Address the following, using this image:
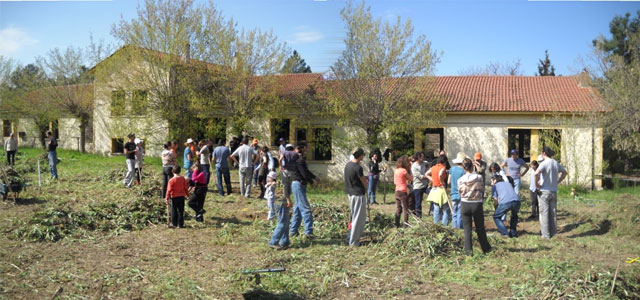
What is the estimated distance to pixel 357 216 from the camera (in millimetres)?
8430

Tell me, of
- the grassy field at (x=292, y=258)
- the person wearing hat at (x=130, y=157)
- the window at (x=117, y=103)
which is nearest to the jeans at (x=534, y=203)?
the grassy field at (x=292, y=258)

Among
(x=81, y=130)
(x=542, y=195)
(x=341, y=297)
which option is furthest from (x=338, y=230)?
(x=81, y=130)

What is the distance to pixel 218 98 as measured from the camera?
21.9 meters

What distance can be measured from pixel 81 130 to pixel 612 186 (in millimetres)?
31474

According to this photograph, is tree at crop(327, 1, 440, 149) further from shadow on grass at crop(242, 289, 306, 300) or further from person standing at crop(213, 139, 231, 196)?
shadow on grass at crop(242, 289, 306, 300)

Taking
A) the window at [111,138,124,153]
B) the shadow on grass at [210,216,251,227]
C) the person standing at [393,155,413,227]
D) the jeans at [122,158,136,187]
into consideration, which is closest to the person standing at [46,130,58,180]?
the jeans at [122,158,136,187]

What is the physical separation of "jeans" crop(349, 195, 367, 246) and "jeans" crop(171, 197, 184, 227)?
150 inches

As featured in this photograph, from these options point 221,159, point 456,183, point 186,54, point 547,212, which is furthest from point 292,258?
point 186,54

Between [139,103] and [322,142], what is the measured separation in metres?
8.82

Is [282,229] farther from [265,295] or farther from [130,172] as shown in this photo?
[130,172]

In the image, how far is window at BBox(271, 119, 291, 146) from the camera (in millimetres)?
23188

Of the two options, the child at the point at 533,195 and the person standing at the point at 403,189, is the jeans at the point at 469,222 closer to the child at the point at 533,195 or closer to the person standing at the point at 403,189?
the person standing at the point at 403,189

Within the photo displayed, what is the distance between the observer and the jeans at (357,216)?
8.38 metres

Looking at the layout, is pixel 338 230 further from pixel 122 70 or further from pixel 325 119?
pixel 122 70
